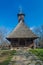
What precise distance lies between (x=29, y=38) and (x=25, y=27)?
3.50m

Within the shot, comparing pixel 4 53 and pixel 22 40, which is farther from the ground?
pixel 22 40

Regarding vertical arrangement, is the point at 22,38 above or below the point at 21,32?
below

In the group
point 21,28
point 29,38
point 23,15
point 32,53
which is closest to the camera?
point 32,53

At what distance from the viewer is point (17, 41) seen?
125 feet

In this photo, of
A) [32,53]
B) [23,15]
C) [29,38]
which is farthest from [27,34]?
[32,53]

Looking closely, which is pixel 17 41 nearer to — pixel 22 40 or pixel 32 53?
pixel 22 40

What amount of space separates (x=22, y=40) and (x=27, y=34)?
4.96ft

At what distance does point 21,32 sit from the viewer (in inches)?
1533

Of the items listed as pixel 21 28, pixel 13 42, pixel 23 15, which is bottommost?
pixel 13 42

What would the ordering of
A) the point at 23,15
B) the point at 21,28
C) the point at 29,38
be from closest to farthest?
the point at 29,38
the point at 21,28
the point at 23,15

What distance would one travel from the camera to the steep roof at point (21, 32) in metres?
37.8

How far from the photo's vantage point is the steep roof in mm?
37812

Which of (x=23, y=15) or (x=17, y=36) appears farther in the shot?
(x=23, y=15)

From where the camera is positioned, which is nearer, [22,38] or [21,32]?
[22,38]
